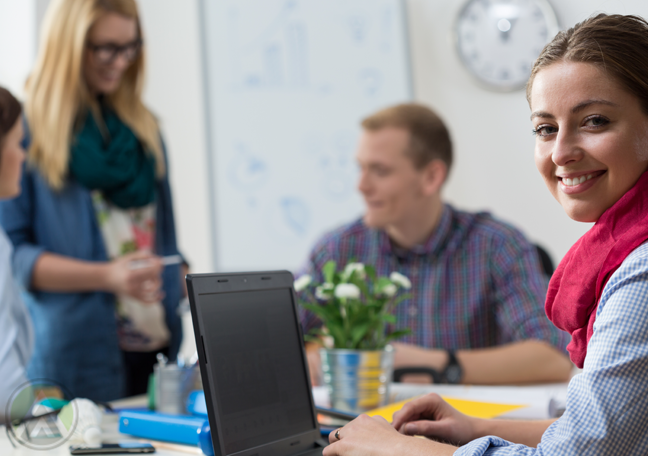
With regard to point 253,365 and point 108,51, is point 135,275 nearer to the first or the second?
point 108,51

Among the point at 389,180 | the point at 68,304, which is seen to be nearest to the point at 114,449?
the point at 68,304

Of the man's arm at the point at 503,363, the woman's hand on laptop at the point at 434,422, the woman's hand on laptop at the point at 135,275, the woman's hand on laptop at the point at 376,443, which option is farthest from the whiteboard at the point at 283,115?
the woman's hand on laptop at the point at 376,443

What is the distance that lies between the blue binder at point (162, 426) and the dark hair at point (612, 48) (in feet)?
2.22

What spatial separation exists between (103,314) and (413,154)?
0.99 metres

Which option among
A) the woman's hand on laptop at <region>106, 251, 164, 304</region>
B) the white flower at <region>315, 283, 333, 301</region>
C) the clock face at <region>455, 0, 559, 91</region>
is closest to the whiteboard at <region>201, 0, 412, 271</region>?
the clock face at <region>455, 0, 559, 91</region>

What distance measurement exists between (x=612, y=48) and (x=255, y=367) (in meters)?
0.56

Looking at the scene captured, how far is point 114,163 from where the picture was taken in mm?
1762

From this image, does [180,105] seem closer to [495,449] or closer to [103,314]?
[103,314]

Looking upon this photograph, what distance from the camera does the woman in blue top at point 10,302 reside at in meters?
1.10

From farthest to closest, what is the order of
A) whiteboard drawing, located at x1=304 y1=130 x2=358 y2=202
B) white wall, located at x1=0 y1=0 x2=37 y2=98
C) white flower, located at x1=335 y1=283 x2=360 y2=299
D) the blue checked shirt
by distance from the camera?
whiteboard drawing, located at x1=304 y1=130 x2=358 y2=202 < white wall, located at x1=0 y1=0 x2=37 y2=98 < white flower, located at x1=335 y1=283 x2=360 y2=299 < the blue checked shirt

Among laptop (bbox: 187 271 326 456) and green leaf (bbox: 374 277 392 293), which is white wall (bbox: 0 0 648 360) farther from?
laptop (bbox: 187 271 326 456)

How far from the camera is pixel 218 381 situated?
747 millimetres

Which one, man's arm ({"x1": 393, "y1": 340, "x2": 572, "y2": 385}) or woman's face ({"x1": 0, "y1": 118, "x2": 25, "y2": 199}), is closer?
woman's face ({"x1": 0, "y1": 118, "x2": 25, "y2": 199})

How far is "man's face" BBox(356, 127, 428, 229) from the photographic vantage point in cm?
183
